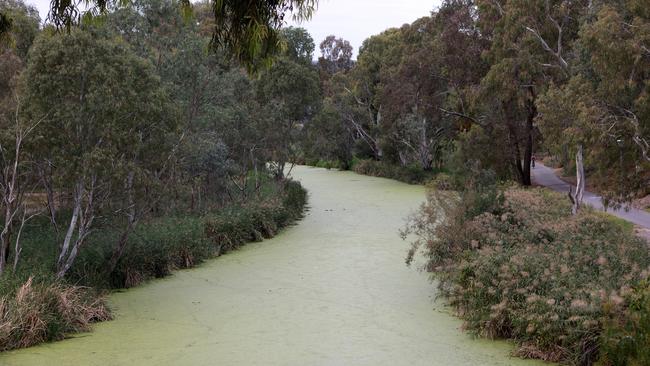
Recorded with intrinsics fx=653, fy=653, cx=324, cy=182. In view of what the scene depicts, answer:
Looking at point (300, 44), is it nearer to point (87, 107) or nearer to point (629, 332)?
point (87, 107)

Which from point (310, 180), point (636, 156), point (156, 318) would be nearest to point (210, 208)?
point (156, 318)

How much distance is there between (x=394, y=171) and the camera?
1503 inches

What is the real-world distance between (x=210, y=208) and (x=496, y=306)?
11613 mm

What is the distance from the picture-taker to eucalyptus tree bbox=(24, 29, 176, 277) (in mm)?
10086

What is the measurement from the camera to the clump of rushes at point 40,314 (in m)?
8.47

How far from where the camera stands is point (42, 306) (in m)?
8.90

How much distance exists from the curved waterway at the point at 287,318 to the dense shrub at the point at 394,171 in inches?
712

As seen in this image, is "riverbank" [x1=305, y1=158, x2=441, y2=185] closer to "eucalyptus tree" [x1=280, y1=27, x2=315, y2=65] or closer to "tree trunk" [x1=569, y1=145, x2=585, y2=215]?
"eucalyptus tree" [x1=280, y1=27, x2=315, y2=65]

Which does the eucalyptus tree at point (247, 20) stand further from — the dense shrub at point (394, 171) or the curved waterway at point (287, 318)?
the dense shrub at point (394, 171)

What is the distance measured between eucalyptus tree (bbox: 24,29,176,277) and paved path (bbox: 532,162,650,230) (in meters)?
9.39

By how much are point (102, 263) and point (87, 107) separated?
3.20 metres

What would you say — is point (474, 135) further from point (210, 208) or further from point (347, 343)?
point (347, 343)

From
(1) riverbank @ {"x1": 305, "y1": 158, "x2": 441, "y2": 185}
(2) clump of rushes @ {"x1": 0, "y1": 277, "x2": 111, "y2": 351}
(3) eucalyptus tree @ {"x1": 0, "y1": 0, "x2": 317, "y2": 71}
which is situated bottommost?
(2) clump of rushes @ {"x1": 0, "y1": 277, "x2": 111, "y2": 351}

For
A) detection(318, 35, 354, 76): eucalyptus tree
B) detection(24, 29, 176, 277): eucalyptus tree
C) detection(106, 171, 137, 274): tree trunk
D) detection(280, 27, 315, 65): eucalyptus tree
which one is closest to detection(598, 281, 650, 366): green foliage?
detection(24, 29, 176, 277): eucalyptus tree
